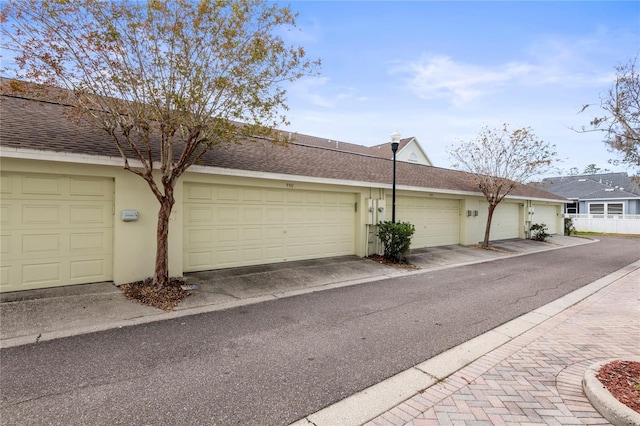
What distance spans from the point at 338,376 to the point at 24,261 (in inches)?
254

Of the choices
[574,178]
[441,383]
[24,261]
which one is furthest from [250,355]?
[574,178]

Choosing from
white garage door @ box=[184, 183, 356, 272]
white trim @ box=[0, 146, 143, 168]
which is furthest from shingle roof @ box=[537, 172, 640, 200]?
white trim @ box=[0, 146, 143, 168]

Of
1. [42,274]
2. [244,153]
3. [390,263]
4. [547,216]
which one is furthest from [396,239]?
[547,216]

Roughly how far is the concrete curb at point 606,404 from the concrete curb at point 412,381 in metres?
0.09

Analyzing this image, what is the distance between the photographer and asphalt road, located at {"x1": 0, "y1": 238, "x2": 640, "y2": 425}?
2916mm

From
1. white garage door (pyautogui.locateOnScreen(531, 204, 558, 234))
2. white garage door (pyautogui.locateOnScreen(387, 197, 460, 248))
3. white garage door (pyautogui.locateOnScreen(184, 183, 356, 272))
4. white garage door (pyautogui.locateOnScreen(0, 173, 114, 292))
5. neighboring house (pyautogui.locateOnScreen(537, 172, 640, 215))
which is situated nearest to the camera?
white garage door (pyautogui.locateOnScreen(0, 173, 114, 292))

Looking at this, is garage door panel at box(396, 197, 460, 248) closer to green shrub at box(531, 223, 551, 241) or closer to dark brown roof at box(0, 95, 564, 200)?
dark brown roof at box(0, 95, 564, 200)

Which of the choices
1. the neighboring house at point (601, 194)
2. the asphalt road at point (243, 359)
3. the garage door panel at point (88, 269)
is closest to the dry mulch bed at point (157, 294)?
the garage door panel at point (88, 269)

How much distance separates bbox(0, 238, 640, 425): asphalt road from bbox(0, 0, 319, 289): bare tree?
2531mm

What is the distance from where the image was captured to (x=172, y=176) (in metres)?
6.50

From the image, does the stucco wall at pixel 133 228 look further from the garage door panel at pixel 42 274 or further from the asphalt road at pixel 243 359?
the asphalt road at pixel 243 359

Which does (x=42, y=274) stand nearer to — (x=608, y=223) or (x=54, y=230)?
(x=54, y=230)

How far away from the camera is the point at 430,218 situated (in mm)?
13828

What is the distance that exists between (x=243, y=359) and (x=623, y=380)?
4.09m
